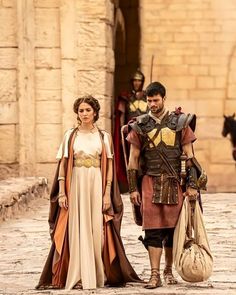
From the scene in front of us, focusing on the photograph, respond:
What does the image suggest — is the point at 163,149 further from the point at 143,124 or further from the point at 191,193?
the point at 191,193

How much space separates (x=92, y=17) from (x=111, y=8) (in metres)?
0.58

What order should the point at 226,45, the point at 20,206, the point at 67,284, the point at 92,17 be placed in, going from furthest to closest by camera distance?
the point at 226,45, the point at 92,17, the point at 20,206, the point at 67,284

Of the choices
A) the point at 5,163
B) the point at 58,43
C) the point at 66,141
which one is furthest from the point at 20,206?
the point at 66,141

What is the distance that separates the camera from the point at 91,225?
23.2 feet

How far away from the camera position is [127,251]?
29.2ft

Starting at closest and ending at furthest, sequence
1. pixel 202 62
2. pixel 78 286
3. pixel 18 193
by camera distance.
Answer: pixel 78 286, pixel 18 193, pixel 202 62

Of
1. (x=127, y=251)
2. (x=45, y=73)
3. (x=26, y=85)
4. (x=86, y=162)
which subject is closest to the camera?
(x=86, y=162)

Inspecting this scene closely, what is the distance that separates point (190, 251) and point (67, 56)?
281 inches

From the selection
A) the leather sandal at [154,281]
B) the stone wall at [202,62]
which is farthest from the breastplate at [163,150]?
the stone wall at [202,62]

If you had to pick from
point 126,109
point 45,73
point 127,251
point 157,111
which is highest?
point 45,73

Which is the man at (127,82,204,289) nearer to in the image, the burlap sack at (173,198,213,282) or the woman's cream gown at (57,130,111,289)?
the burlap sack at (173,198,213,282)

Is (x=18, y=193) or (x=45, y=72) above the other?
(x=45, y=72)

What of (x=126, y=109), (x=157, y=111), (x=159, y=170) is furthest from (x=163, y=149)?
(x=126, y=109)

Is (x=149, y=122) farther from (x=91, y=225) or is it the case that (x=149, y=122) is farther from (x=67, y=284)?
(x=67, y=284)
